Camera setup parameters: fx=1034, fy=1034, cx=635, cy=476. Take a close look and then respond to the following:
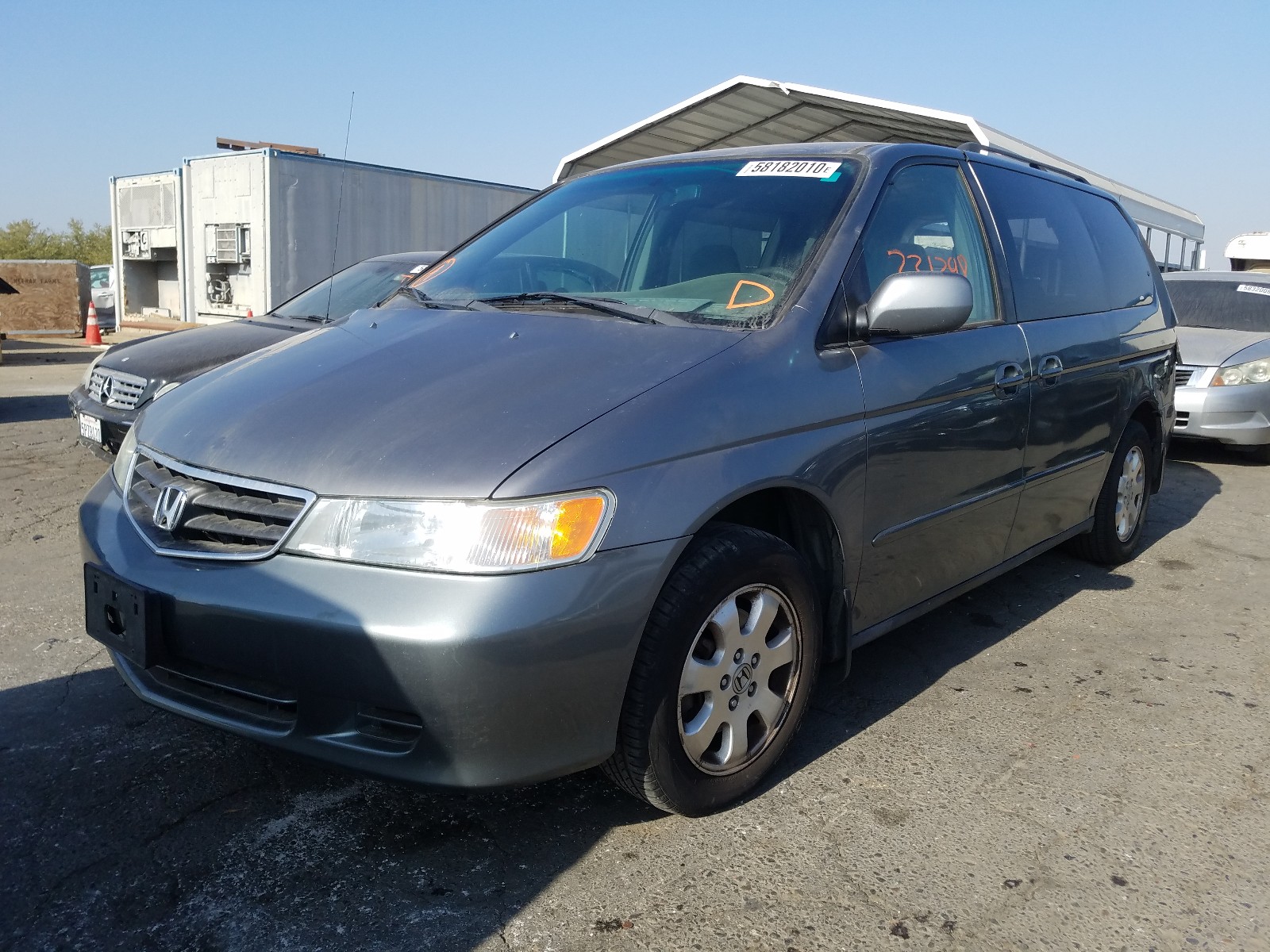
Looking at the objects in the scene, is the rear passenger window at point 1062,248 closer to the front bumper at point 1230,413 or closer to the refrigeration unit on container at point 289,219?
the front bumper at point 1230,413

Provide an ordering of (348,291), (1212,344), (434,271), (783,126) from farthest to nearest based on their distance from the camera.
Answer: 1. (783,126)
2. (1212,344)
3. (348,291)
4. (434,271)

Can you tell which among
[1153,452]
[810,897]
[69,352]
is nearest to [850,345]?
[810,897]

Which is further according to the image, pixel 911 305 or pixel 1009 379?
pixel 1009 379

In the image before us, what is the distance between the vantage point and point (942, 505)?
3.13m

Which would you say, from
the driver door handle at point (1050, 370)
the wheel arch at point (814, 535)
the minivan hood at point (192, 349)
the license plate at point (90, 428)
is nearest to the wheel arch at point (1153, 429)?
the driver door handle at point (1050, 370)

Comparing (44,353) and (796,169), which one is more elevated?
(796,169)

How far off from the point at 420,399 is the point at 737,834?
4.19 feet

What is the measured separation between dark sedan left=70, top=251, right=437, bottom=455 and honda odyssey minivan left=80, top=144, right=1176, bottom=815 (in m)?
2.41

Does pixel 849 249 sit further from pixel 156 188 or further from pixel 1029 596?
pixel 156 188

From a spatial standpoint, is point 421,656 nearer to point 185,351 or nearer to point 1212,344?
point 185,351

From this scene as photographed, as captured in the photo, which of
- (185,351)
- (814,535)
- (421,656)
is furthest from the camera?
(185,351)

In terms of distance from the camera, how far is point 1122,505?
15.3ft

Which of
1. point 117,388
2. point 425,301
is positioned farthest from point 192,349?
point 425,301

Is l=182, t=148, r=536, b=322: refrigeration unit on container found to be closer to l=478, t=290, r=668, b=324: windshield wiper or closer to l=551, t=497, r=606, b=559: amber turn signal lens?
l=478, t=290, r=668, b=324: windshield wiper
